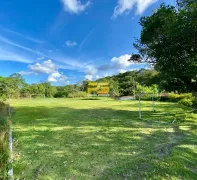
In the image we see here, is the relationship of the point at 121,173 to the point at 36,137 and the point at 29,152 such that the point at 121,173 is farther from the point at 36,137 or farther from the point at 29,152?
the point at 36,137

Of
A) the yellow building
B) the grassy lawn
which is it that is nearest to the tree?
the grassy lawn

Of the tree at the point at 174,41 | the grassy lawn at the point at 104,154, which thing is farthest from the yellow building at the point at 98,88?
the grassy lawn at the point at 104,154

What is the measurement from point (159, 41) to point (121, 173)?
263 inches

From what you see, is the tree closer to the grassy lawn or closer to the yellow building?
the grassy lawn

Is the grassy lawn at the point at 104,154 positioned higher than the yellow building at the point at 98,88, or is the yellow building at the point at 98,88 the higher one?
the yellow building at the point at 98,88

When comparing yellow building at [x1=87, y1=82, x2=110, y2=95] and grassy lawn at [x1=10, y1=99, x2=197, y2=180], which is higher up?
yellow building at [x1=87, y1=82, x2=110, y2=95]

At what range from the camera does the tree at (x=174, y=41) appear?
6.06 meters

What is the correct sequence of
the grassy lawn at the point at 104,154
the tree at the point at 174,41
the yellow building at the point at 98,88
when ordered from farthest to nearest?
the yellow building at the point at 98,88, the tree at the point at 174,41, the grassy lawn at the point at 104,154

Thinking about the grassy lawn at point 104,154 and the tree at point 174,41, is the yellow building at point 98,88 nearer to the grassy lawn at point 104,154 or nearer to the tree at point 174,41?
the tree at point 174,41

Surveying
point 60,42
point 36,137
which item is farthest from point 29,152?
point 60,42

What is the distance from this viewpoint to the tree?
19.9 ft

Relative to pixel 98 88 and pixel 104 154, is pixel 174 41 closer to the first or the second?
pixel 104 154

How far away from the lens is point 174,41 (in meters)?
6.80

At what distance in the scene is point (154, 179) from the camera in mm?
3053
